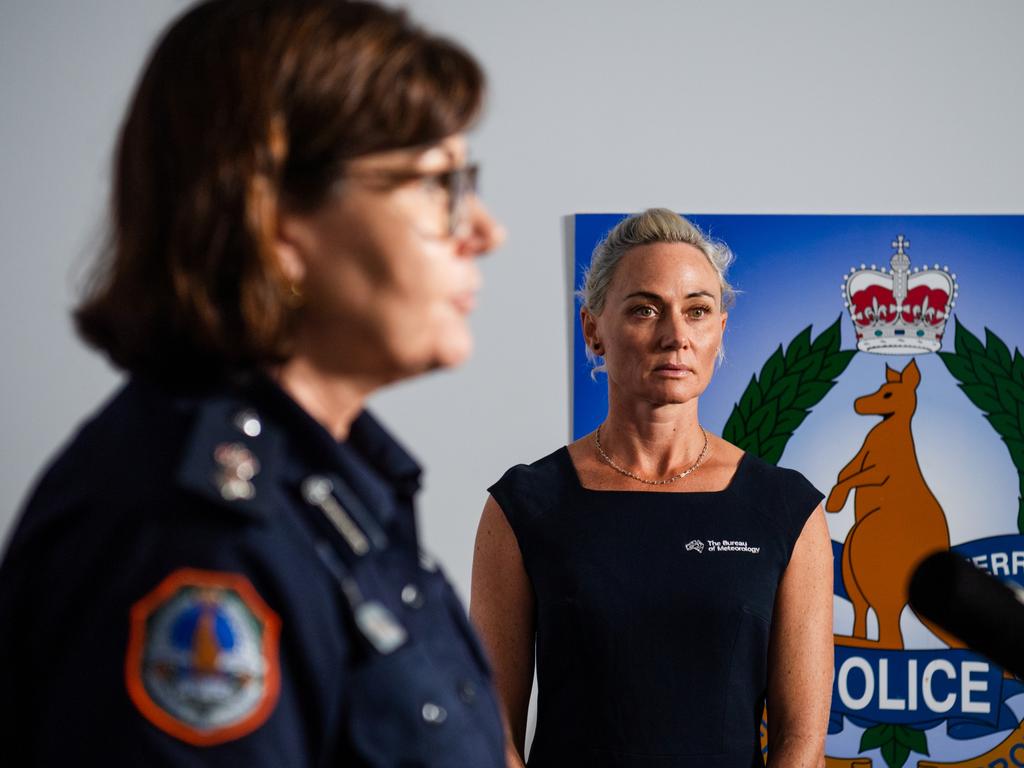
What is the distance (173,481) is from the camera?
63cm

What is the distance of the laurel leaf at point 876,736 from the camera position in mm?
2520

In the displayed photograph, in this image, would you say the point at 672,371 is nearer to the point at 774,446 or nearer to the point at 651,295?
the point at 651,295

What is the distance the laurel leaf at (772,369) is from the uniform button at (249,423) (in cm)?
202

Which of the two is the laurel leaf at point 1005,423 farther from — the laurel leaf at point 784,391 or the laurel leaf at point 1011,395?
the laurel leaf at point 784,391

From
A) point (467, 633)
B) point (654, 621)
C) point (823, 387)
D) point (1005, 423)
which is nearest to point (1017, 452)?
point (1005, 423)

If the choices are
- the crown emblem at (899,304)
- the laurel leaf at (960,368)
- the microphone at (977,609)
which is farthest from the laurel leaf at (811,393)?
the microphone at (977,609)

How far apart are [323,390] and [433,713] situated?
22 cm

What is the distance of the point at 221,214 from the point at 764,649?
1186 millimetres

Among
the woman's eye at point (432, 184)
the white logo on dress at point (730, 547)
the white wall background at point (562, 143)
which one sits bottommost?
the white logo on dress at point (730, 547)

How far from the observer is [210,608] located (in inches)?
23.7

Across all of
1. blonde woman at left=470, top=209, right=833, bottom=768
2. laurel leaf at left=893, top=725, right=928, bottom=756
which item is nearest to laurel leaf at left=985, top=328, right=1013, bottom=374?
laurel leaf at left=893, top=725, right=928, bottom=756

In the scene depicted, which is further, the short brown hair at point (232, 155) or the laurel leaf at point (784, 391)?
the laurel leaf at point (784, 391)

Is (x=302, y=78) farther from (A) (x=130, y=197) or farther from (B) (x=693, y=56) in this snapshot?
(B) (x=693, y=56)

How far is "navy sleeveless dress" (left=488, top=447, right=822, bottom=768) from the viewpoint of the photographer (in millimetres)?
1604
